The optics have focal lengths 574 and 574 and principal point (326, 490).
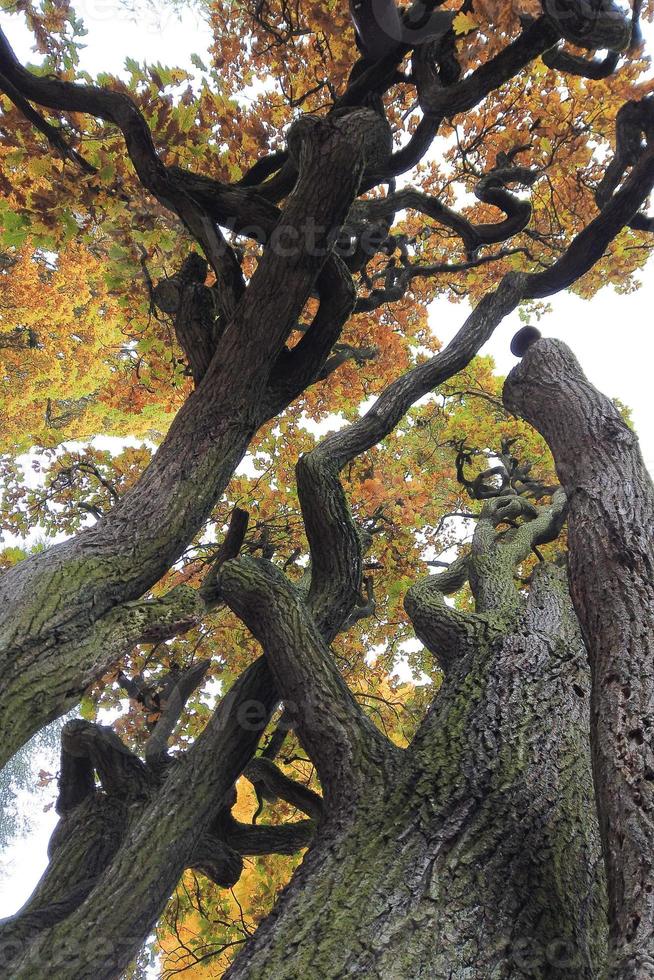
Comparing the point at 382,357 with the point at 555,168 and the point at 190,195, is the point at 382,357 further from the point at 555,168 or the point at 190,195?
the point at 190,195

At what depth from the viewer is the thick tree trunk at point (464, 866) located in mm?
2068

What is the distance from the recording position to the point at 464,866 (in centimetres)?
237

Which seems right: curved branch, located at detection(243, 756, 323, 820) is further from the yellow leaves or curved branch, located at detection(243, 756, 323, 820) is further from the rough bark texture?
the yellow leaves

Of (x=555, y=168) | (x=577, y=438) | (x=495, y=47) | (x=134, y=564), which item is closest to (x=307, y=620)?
(x=134, y=564)

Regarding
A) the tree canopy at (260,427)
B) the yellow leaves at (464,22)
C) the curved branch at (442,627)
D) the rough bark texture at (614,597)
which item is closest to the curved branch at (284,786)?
the tree canopy at (260,427)

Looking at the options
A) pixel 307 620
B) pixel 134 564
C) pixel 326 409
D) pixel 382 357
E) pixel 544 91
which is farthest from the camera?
pixel 326 409

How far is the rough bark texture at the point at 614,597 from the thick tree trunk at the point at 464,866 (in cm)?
54

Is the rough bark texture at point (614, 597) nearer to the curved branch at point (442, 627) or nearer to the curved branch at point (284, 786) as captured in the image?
the curved branch at point (442, 627)

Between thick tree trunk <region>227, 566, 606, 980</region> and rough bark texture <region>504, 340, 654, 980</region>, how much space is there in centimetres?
54

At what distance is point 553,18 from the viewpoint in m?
3.19

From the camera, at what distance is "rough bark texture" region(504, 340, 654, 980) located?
1.84m

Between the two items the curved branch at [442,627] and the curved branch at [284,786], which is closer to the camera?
the curved branch at [284,786]

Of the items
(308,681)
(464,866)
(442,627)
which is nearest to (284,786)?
(308,681)

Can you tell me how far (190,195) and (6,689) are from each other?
3240 mm
